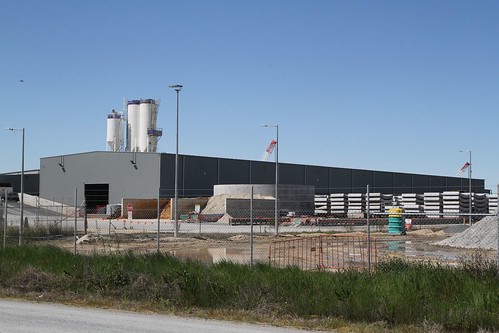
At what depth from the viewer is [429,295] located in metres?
12.0

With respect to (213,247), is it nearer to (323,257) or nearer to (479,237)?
(323,257)

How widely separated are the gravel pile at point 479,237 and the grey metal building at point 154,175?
47035 mm

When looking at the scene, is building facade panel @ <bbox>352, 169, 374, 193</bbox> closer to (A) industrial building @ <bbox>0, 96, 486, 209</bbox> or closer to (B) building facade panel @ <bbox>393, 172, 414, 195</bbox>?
(A) industrial building @ <bbox>0, 96, 486, 209</bbox>

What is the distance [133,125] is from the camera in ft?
315

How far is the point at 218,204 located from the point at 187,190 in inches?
327

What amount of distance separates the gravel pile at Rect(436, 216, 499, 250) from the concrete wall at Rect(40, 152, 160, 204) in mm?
48751

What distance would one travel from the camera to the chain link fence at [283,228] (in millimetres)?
27844

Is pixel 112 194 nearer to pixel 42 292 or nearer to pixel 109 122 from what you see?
pixel 109 122

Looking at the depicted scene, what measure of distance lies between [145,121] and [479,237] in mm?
67216

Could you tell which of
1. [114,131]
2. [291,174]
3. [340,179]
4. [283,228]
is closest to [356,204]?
[283,228]

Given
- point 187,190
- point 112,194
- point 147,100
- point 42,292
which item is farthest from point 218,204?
point 42,292

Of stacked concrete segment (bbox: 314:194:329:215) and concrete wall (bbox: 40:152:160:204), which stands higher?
concrete wall (bbox: 40:152:160:204)

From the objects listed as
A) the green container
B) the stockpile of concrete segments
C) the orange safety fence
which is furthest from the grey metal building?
the orange safety fence

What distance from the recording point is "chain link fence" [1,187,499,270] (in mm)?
27844
